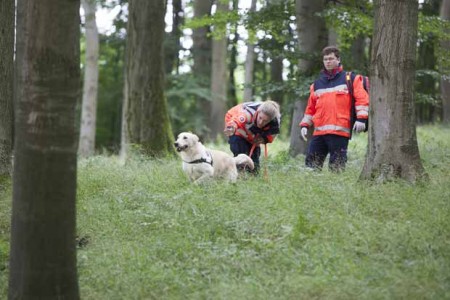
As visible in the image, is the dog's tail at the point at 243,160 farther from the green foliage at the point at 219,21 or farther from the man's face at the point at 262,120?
the green foliage at the point at 219,21

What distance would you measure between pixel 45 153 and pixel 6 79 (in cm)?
487

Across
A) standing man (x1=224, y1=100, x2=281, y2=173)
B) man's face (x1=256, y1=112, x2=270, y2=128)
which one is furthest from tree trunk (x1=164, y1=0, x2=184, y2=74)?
man's face (x1=256, y1=112, x2=270, y2=128)

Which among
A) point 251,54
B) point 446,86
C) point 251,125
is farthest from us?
point 251,54

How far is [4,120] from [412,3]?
620 centimetres

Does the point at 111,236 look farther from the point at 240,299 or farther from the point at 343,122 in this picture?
the point at 343,122

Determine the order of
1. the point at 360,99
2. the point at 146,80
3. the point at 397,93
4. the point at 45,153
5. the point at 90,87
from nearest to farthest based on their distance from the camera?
the point at 45,153 < the point at 397,93 < the point at 360,99 < the point at 146,80 < the point at 90,87

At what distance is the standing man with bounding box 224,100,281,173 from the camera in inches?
348

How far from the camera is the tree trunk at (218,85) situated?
24188 millimetres

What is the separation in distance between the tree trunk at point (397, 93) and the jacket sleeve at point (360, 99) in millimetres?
1129

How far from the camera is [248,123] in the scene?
9.10 m

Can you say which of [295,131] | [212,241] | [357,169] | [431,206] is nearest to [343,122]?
[357,169]

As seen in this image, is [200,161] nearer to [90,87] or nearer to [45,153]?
[45,153]

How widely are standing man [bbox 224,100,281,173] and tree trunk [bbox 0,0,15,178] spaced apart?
11.3 feet

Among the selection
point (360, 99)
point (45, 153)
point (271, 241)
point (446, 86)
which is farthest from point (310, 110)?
point (446, 86)
